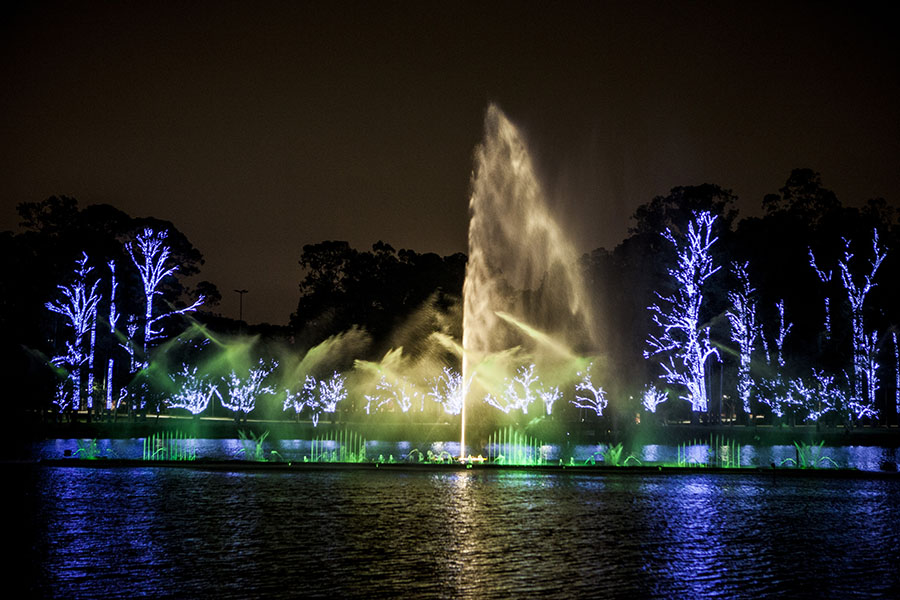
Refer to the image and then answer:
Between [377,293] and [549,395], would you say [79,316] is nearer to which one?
[377,293]

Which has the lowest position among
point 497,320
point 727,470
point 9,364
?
point 727,470

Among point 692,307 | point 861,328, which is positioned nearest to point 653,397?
point 692,307

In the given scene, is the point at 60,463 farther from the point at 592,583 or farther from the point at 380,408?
the point at 380,408

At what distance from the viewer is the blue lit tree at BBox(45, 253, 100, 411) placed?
202 feet

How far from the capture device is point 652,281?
237ft

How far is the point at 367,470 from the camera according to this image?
26.1m

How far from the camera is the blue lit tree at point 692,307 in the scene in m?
65.4

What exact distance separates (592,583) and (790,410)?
56556 mm

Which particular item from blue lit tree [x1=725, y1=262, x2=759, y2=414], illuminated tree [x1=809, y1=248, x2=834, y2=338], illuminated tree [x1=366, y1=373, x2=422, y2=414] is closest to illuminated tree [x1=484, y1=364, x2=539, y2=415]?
illuminated tree [x1=366, y1=373, x2=422, y2=414]

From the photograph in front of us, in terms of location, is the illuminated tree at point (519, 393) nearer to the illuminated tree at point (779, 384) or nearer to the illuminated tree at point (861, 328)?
the illuminated tree at point (779, 384)

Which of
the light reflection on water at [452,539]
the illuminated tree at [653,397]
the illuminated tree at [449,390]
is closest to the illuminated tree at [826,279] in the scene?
the illuminated tree at [653,397]

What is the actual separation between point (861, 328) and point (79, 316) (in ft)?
180

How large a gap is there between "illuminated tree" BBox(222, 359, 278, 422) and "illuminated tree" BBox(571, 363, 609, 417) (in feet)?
95.5

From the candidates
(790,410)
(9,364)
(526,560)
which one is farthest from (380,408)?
(526,560)
